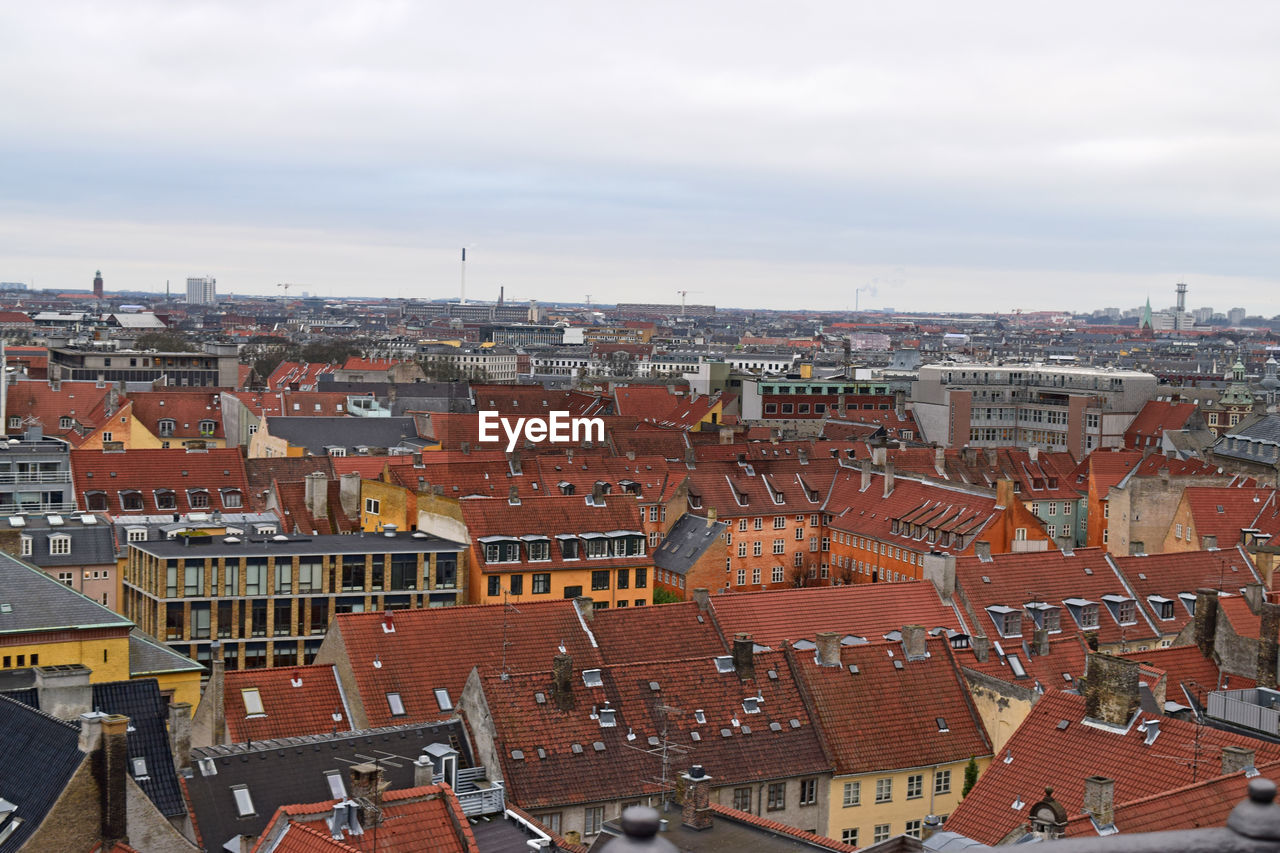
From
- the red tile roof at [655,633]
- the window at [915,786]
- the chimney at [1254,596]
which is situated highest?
the chimney at [1254,596]

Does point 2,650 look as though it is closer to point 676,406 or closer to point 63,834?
point 63,834

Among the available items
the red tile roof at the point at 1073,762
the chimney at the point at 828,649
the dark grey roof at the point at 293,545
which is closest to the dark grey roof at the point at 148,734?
the red tile roof at the point at 1073,762

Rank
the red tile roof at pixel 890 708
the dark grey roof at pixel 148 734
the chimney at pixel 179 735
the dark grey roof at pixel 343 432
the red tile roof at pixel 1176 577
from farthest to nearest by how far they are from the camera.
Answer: the dark grey roof at pixel 343 432, the red tile roof at pixel 1176 577, the red tile roof at pixel 890 708, the chimney at pixel 179 735, the dark grey roof at pixel 148 734

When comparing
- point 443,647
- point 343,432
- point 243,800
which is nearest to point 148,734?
point 243,800

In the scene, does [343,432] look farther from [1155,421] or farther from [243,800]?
[1155,421]

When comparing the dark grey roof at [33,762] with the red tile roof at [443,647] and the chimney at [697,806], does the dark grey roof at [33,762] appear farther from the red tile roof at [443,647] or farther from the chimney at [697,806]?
the chimney at [697,806]
